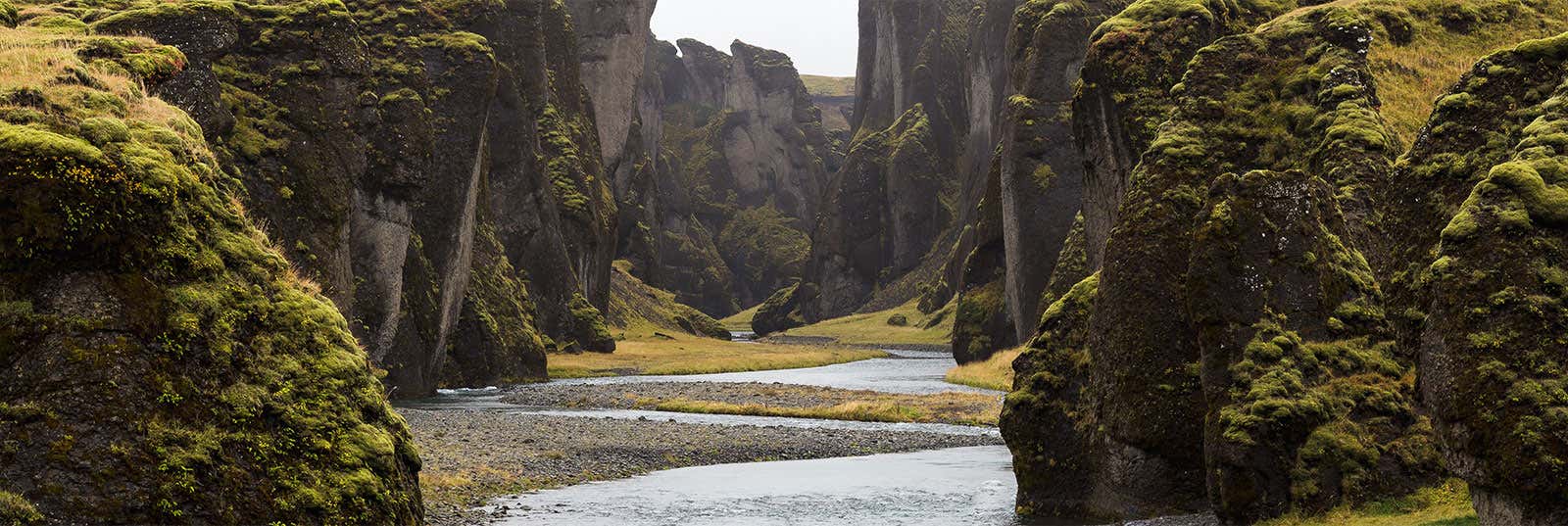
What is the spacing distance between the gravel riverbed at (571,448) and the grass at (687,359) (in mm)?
48875

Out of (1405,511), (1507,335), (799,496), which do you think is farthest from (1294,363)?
(799,496)

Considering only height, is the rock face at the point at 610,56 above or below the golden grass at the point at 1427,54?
above

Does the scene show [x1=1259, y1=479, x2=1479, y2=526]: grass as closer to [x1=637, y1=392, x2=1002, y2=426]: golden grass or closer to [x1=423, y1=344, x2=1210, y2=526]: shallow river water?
[x1=423, y1=344, x2=1210, y2=526]: shallow river water

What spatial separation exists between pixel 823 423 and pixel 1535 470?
5157 cm

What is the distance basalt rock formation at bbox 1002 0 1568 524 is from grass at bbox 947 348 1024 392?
53.2m

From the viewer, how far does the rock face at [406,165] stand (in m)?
60.8

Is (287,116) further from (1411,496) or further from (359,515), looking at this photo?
(1411,496)

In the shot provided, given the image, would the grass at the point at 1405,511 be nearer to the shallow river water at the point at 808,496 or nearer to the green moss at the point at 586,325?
the shallow river water at the point at 808,496

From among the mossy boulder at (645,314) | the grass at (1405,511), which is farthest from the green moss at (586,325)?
the grass at (1405,511)

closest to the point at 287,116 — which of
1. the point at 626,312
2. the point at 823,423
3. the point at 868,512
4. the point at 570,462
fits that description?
the point at 570,462

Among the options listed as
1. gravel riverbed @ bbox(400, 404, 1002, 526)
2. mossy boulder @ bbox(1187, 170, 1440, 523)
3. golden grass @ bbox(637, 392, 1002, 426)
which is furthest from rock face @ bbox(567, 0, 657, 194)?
mossy boulder @ bbox(1187, 170, 1440, 523)

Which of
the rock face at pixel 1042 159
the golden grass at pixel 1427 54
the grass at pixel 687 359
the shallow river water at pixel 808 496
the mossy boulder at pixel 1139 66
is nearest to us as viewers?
the shallow river water at pixel 808 496

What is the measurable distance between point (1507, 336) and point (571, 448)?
126 ft

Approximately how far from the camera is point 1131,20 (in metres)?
54.2
